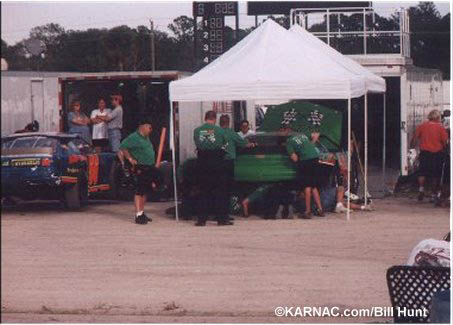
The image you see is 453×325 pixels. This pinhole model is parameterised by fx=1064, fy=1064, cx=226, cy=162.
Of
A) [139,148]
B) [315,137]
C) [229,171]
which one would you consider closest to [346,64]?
[315,137]

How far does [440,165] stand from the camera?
16906 millimetres

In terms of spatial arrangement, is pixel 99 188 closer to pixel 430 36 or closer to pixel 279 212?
pixel 279 212

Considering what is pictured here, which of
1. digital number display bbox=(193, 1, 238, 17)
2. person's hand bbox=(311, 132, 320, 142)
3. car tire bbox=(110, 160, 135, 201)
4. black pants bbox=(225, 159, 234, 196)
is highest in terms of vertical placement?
digital number display bbox=(193, 1, 238, 17)

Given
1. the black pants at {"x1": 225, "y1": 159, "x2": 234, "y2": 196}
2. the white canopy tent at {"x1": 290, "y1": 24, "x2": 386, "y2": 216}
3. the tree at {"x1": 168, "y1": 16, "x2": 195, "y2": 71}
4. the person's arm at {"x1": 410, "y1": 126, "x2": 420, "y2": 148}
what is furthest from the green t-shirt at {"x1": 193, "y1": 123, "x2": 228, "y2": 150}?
the tree at {"x1": 168, "y1": 16, "x2": 195, "y2": 71}

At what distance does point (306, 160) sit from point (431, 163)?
3.14 meters

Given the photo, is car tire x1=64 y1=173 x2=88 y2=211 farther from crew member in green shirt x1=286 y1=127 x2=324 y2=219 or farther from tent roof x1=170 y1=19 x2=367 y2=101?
crew member in green shirt x1=286 y1=127 x2=324 y2=219

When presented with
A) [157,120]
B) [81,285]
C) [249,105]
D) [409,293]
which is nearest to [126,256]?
[81,285]

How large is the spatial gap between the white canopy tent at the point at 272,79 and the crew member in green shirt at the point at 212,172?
605 millimetres

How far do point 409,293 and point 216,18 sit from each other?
984 inches

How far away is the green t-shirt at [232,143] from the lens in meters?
14.8

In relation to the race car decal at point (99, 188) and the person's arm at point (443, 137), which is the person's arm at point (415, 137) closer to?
the person's arm at point (443, 137)

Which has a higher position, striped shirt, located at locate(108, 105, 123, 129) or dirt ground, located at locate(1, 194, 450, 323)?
striped shirt, located at locate(108, 105, 123, 129)

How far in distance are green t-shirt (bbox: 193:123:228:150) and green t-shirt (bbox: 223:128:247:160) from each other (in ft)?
1.14

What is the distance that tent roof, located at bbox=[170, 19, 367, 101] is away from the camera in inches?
574
